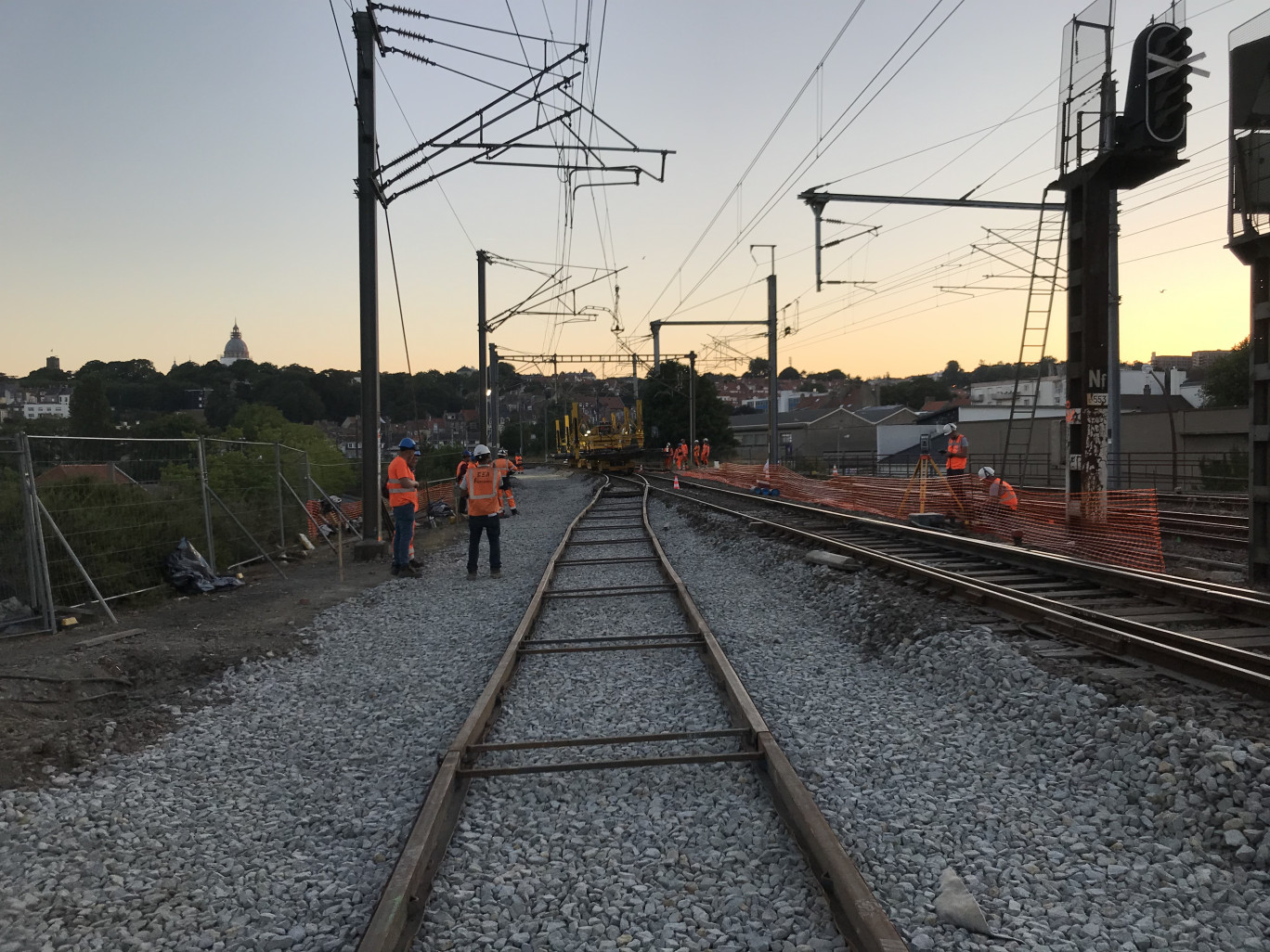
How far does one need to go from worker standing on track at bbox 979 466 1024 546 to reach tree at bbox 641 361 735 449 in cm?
5950

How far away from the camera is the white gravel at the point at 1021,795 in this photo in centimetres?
332

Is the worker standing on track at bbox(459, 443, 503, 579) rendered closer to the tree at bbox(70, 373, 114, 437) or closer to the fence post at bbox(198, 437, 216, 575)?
the fence post at bbox(198, 437, 216, 575)

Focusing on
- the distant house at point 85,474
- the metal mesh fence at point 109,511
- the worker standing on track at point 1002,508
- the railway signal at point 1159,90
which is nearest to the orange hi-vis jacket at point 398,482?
the metal mesh fence at point 109,511

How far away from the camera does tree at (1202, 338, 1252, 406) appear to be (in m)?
51.7

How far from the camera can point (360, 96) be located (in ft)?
46.6

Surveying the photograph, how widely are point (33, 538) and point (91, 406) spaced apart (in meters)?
69.5

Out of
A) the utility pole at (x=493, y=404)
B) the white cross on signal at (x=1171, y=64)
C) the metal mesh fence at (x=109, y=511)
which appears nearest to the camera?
the metal mesh fence at (x=109, y=511)

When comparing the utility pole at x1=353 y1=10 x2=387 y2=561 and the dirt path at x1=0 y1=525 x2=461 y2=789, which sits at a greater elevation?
the utility pole at x1=353 y1=10 x2=387 y2=561

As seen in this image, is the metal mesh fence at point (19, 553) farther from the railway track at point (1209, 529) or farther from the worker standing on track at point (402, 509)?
the railway track at point (1209, 529)

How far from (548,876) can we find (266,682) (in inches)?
164

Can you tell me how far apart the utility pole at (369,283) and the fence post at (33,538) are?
18.8ft

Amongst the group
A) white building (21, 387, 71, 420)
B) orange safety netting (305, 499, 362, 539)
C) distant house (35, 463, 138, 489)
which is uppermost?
white building (21, 387, 71, 420)

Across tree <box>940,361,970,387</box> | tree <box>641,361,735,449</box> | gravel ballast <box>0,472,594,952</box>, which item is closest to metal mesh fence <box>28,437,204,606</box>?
gravel ballast <box>0,472,594,952</box>

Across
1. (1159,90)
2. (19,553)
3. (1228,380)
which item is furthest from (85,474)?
(1228,380)
